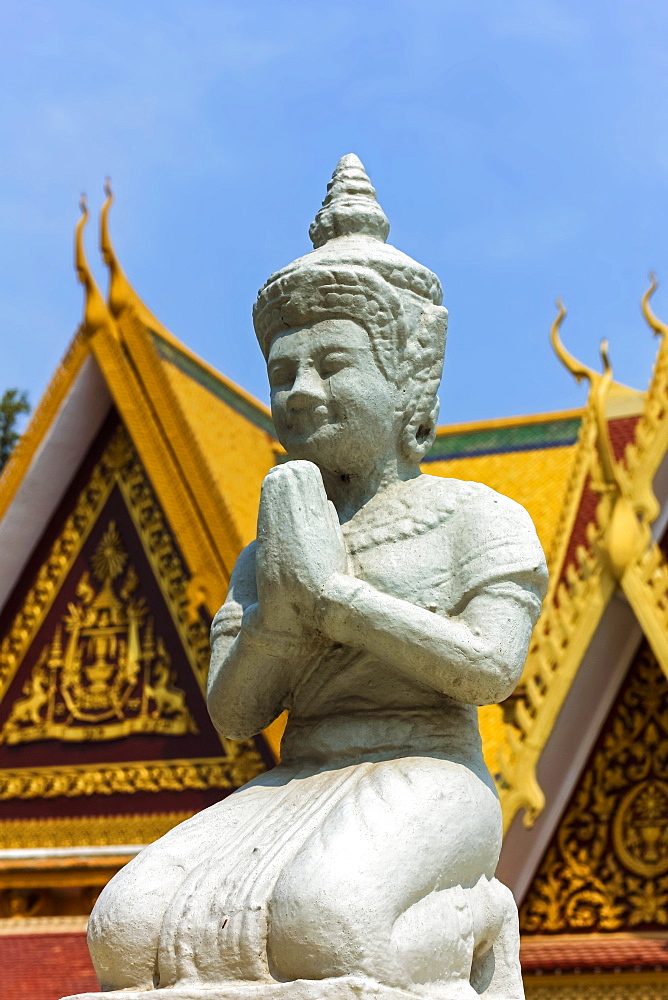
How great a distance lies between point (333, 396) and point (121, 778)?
589cm

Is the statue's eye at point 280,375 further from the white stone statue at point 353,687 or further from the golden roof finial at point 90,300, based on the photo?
the golden roof finial at point 90,300

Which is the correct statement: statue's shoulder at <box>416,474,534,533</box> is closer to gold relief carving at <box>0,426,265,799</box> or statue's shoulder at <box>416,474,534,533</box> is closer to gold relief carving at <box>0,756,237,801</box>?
gold relief carving at <box>0,426,265,799</box>

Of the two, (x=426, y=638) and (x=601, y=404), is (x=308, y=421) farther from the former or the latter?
(x=601, y=404)

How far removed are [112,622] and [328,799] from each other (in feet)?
20.7

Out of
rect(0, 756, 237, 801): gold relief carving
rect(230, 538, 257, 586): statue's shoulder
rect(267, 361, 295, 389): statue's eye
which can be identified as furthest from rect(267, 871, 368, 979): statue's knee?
rect(0, 756, 237, 801): gold relief carving

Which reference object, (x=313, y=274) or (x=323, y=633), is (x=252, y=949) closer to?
(x=323, y=633)

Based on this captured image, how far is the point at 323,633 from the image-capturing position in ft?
8.23

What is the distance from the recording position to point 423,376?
2725 millimetres

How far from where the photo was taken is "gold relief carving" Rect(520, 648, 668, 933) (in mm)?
7270

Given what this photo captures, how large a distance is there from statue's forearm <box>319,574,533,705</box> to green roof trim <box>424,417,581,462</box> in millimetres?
7192

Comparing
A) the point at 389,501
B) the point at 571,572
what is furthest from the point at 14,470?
the point at 389,501

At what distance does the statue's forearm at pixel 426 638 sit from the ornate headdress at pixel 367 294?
0.41 m

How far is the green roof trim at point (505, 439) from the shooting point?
9625 mm

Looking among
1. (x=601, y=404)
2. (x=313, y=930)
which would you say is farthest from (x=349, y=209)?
(x=601, y=404)
